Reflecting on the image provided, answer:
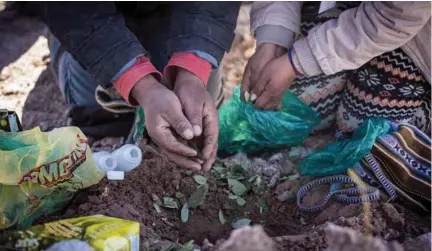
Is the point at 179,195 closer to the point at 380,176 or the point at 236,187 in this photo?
the point at 236,187

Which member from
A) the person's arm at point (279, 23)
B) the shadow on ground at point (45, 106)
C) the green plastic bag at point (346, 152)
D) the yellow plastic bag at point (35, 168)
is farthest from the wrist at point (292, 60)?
the shadow on ground at point (45, 106)

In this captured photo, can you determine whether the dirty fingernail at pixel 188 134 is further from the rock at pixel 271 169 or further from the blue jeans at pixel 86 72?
the blue jeans at pixel 86 72

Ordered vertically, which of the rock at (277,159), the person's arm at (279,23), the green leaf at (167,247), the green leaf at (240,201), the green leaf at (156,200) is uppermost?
the person's arm at (279,23)

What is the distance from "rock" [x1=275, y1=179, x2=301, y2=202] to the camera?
5.67 feet

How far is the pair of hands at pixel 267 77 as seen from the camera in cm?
179

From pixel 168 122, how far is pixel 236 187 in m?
0.39

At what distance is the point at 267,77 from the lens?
1.82m

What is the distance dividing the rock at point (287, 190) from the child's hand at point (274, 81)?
29cm

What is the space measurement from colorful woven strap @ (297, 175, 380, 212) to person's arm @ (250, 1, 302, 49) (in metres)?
0.49

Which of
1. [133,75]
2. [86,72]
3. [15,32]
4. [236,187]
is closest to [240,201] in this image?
[236,187]

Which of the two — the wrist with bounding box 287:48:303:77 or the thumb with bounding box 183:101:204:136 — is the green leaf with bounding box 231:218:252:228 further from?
the wrist with bounding box 287:48:303:77

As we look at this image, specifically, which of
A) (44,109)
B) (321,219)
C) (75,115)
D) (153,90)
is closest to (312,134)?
(321,219)

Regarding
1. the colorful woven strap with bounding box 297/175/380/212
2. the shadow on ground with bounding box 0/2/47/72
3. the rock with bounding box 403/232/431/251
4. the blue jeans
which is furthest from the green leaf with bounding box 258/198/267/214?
the shadow on ground with bounding box 0/2/47/72

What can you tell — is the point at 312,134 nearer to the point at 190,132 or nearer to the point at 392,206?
the point at 392,206
